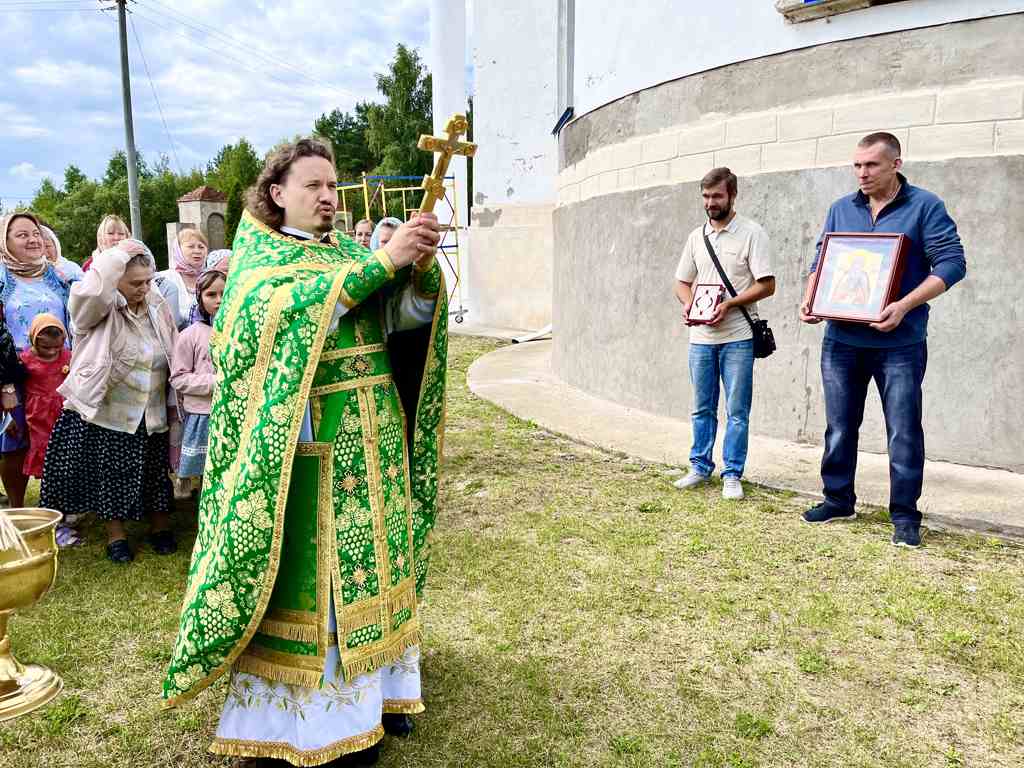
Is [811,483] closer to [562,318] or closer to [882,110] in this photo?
[882,110]

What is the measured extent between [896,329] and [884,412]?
1.58 ft

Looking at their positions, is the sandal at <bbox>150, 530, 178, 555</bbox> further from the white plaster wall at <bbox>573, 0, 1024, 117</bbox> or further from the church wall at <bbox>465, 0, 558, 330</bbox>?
the church wall at <bbox>465, 0, 558, 330</bbox>

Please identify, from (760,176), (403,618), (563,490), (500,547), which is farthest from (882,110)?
(403,618)

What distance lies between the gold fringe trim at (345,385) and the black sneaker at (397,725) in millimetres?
1187

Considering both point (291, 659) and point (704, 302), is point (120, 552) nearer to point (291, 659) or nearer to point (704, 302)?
point (291, 659)

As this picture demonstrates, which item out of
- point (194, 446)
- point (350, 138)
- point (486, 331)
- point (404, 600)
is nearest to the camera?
point (404, 600)

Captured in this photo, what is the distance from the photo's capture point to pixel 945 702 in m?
3.11

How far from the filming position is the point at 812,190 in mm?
6539

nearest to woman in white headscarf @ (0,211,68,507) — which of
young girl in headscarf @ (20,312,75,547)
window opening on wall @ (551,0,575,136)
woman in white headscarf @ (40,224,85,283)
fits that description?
young girl in headscarf @ (20,312,75,547)

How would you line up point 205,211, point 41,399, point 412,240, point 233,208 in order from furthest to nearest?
point 233,208 → point 205,211 → point 41,399 → point 412,240

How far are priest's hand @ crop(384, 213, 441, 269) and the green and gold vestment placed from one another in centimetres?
4

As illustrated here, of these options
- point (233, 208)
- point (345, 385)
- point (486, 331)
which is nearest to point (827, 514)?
point (345, 385)

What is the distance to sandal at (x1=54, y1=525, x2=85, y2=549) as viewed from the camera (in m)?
4.82

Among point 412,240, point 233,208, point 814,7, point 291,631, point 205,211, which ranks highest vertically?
point 233,208
